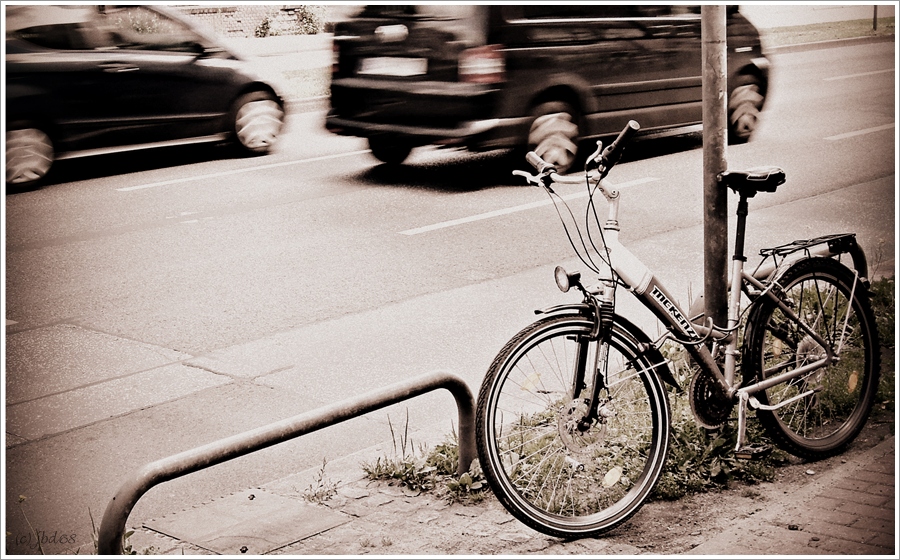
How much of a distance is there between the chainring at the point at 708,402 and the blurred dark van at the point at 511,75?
6749 mm

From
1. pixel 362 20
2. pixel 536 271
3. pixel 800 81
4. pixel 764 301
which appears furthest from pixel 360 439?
pixel 800 81

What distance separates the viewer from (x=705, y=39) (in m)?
4.58

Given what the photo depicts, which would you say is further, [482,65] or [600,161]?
[482,65]

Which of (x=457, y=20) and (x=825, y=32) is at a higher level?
(x=825, y=32)

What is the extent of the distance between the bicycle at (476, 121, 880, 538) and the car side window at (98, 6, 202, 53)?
8638 millimetres

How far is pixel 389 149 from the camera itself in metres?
12.0

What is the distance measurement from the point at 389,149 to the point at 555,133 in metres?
2.04

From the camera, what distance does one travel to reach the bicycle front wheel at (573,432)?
3488 millimetres

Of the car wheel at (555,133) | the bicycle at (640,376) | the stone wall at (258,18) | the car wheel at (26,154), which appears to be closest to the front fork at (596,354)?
the bicycle at (640,376)

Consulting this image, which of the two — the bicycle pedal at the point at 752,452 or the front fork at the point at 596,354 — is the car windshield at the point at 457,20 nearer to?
the bicycle pedal at the point at 752,452

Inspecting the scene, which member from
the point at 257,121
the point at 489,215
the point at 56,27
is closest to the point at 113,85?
the point at 56,27

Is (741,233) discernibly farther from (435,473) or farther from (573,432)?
(435,473)

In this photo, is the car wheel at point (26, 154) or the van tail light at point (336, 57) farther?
the van tail light at point (336, 57)

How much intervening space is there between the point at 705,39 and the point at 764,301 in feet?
4.14
